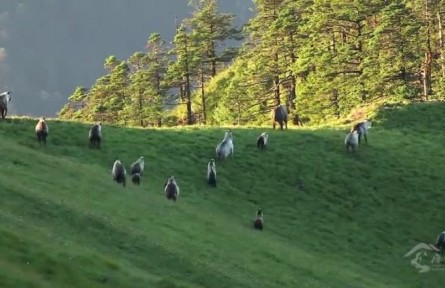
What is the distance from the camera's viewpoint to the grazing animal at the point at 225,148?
42125mm

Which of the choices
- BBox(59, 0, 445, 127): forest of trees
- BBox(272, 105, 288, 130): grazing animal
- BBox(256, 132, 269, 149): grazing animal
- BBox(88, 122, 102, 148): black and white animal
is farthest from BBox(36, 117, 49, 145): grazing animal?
BBox(59, 0, 445, 127): forest of trees

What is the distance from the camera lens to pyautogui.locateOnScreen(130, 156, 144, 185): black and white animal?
36.7 meters

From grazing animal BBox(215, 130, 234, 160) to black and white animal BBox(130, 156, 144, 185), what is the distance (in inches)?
222

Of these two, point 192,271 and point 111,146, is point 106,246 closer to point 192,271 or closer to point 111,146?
→ point 192,271

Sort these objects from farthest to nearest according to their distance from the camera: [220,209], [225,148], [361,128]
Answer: [361,128] < [225,148] < [220,209]

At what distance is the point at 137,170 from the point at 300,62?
45.2m

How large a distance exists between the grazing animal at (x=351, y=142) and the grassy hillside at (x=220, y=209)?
656 mm

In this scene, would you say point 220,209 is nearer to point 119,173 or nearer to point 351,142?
point 119,173

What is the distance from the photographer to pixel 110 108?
328 feet

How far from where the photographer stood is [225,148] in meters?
42.3

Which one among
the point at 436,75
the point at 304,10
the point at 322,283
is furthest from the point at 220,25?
the point at 322,283

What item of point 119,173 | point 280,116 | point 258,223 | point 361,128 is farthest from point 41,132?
point 361,128

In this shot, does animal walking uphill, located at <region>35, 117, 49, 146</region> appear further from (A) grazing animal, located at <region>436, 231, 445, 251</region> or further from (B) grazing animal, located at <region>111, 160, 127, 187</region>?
(A) grazing animal, located at <region>436, 231, 445, 251</region>

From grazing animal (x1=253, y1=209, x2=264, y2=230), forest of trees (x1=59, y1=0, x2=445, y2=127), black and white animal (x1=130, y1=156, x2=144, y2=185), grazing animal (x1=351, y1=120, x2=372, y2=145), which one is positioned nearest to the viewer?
grazing animal (x1=253, y1=209, x2=264, y2=230)
